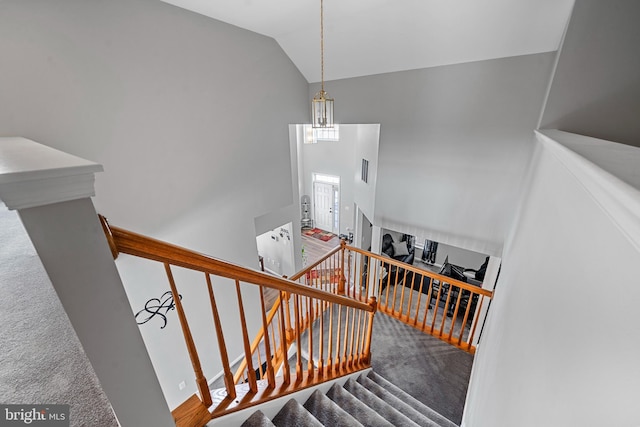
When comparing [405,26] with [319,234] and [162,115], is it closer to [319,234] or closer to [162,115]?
[162,115]

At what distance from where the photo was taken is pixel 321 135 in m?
7.80

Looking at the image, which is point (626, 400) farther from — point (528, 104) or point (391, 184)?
point (391, 184)

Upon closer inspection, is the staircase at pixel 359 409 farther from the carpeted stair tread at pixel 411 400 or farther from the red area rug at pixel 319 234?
the red area rug at pixel 319 234

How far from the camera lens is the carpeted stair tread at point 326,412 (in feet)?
5.40

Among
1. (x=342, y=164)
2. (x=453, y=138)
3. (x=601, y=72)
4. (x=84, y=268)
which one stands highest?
(x=601, y=72)

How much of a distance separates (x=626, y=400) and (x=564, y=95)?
8.13ft

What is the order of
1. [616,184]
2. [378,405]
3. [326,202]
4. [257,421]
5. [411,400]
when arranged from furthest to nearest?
[326,202], [411,400], [378,405], [257,421], [616,184]

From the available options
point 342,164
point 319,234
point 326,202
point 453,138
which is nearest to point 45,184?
point 453,138

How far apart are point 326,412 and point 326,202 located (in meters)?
7.18

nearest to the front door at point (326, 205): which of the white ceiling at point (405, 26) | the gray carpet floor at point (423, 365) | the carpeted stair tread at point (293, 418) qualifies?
the white ceiling at point (405, 26)

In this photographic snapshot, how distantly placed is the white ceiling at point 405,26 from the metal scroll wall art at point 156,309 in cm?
302

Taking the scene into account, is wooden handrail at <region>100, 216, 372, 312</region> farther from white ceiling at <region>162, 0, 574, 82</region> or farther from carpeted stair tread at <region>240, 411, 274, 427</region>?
white ceiling at <region>162, 0, 574, 82</region>

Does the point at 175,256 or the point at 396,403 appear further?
the point at 396,403

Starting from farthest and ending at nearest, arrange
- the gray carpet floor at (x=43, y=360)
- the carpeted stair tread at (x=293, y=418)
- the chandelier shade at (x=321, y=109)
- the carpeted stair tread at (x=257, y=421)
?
the chandelier shade at (x=321, y=109), the carpeted stair tread at (x=293, y=418), the carpeted stair tread at (x=257, y=421), the gray carpet floor at (x=43, y=360)
